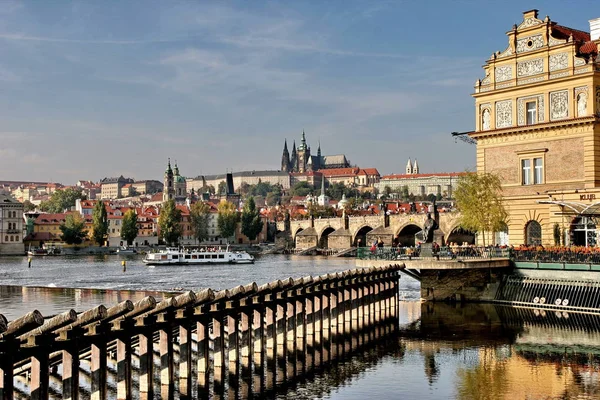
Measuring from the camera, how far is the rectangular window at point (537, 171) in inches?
2060

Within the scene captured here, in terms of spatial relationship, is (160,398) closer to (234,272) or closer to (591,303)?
(591,303)

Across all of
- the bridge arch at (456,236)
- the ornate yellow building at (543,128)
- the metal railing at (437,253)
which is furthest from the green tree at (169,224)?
the metal railing at (437,253)

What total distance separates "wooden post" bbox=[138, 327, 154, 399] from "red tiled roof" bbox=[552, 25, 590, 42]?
38530 millimetres

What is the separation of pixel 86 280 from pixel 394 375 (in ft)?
196

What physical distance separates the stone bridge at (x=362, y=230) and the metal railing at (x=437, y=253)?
269 ft

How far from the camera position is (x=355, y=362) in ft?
101

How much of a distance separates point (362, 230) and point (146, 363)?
14398 centimetres

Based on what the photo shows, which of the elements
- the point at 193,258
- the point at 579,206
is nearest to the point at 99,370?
the point at 579,206

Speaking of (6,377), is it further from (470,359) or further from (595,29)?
(595,29)

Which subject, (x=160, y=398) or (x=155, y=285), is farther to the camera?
(x=155, y=285)

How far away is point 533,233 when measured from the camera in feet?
174

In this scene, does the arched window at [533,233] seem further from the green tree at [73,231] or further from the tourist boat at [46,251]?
the green tree at [73,231]

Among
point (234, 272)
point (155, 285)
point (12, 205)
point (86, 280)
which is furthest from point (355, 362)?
point (12, 205)

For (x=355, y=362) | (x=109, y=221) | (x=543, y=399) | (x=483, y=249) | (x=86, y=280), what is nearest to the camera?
(x=543, y=399)
